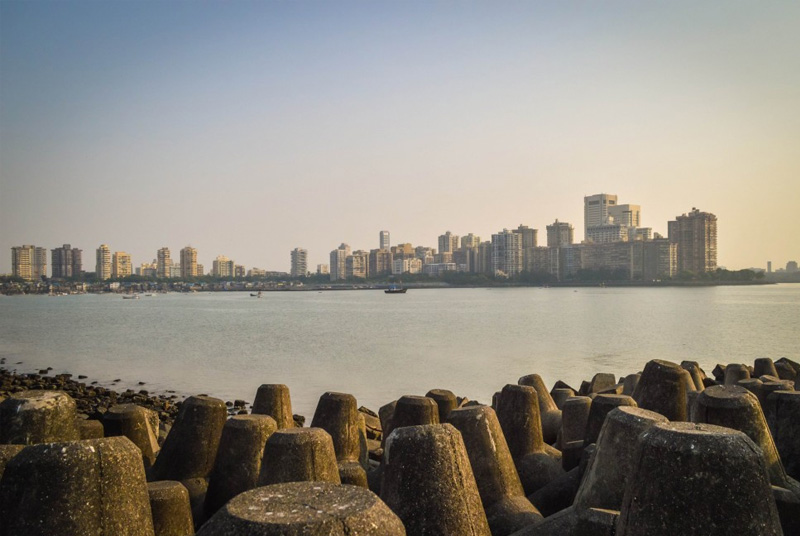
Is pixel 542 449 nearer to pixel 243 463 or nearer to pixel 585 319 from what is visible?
pixel 243 463

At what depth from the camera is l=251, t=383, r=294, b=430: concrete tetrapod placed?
742 centimetres

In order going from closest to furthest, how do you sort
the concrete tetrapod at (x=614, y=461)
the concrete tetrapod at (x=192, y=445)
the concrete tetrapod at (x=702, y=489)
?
the concrete tetrapod at (x=702, y=489)
the concrete tetrapod at (x=614, y=461)
the concrete tetrapod at (x=192, y=445)

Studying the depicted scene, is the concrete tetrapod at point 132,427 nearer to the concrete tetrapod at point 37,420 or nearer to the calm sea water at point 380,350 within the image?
the concrete tetrapod at point 37,420

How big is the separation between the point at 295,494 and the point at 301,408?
18137 mm

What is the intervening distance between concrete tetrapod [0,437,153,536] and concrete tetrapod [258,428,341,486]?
1.40m

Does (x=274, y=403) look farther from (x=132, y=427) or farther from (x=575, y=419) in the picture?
(x=575, y=419)

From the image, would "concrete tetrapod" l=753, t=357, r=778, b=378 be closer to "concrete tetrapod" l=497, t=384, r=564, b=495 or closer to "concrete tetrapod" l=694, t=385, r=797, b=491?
"concrete tetrapod" l=497, t=384, r=564, b=495

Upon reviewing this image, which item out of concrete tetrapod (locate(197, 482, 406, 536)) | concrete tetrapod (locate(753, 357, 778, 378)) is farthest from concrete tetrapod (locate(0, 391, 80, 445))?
concrete tetrapod (locate(753, 357, 778, 378))

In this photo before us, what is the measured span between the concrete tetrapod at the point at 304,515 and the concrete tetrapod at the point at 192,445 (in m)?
3.94

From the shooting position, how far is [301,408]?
65.9ft

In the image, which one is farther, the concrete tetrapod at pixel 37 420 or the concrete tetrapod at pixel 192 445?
the concrete tetrapod at pixel 192 445

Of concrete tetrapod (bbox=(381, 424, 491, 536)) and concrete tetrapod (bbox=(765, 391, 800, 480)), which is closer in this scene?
concrete tetrapod (bbox=(381, 424, 491, 536))

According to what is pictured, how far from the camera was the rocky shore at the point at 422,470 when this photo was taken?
8.41 ft

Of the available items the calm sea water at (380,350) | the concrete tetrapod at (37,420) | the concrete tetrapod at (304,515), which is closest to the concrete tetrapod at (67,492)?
the concrete tetrapod at (304,515)
